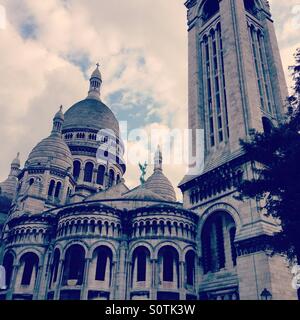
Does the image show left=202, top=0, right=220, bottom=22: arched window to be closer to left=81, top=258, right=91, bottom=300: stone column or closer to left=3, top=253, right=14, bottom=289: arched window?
left=81, top=258, right=91, bottom=300: stone column

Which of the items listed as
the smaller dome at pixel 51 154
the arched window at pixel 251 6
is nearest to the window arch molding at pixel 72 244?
the smaller dome at pixel 51 154

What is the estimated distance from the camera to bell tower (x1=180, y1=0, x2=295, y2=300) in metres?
25.8

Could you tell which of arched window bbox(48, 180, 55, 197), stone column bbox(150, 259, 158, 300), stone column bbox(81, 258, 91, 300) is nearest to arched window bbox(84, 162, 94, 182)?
arched window bbox(48, 180, 55, 197)

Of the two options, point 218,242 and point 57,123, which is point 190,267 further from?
point 57,123

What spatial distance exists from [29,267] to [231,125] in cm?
2425

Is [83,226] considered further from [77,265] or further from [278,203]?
[278,203]

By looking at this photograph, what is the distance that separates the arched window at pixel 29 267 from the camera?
32.9m

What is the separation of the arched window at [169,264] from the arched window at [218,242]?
2.75 metres

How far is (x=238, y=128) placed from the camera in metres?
32.2

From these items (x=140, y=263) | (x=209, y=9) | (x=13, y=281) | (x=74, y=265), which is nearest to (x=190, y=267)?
(x=140, y=263)

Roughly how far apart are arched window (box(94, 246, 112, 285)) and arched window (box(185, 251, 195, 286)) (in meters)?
6.81

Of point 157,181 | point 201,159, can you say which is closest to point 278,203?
point 201,159

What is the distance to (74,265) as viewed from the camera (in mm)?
30609
